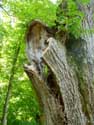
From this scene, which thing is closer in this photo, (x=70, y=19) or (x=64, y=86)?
(x=64, y=86)

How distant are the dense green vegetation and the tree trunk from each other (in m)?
0.60

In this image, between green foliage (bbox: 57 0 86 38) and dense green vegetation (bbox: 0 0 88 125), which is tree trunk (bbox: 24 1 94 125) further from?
dense green vegetation (bbox: 0 0 88 125)

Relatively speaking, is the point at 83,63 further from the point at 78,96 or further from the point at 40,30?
the point at 40,30

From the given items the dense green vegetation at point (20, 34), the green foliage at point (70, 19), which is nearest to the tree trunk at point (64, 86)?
the green foliage at point (70, 19)

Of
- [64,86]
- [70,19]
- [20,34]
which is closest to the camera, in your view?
[64,86]

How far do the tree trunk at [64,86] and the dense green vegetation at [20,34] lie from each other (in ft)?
1.98

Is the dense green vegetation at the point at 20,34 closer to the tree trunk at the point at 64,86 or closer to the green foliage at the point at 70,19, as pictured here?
the green foliage at the point at 70,19

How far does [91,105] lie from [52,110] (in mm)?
721

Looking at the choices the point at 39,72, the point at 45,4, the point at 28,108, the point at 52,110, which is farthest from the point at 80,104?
the point at 28,108

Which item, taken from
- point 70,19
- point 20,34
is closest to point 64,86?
point 70,19

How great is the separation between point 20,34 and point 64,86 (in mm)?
7214

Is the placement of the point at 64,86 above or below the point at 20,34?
below

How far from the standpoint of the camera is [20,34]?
1173 cm

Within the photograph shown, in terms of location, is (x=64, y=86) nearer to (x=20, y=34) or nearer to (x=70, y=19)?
(x=70, y=19)
